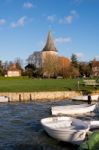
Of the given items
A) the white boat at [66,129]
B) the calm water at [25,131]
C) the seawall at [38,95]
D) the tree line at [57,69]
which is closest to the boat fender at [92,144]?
the white boat at [66,129]

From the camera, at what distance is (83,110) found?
41125 mm

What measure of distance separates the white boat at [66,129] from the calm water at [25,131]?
571mm

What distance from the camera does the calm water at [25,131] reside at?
82.7ft

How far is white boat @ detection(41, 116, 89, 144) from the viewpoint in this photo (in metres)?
24.3

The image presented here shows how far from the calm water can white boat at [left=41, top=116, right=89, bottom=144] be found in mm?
571

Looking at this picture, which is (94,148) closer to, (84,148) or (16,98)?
(84,148)

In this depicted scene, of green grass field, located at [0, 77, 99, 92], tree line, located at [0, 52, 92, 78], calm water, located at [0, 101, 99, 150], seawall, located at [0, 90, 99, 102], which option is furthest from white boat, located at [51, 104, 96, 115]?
tree line, located at [0, 52, 92, 78]

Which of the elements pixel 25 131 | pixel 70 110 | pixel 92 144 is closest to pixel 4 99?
pixel 70 110

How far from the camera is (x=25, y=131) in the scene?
99.7 feet

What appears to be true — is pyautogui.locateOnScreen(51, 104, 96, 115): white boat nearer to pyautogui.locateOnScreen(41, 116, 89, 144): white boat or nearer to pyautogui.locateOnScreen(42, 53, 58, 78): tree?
pyautogui.locateOnScreen(41, 116, 89, 144): white boat

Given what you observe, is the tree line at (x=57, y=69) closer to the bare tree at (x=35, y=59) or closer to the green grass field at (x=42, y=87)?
the bare tree at (x=35, y=59)

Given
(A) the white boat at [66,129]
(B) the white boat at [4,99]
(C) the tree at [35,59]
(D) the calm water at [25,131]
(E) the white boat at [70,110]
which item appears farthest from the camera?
(C) the tree at [35,59]

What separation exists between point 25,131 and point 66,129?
6.40 meters

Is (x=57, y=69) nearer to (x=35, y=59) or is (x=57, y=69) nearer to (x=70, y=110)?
(x=35, y=59)
